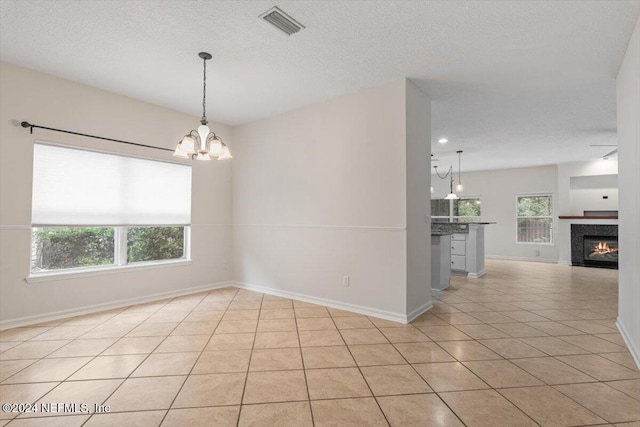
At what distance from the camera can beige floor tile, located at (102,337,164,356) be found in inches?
105

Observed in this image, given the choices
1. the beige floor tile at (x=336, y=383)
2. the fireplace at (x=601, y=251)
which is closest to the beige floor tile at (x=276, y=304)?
the beige floor tile at (x=336, y=383)

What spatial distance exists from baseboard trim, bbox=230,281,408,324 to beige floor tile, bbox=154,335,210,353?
157cm

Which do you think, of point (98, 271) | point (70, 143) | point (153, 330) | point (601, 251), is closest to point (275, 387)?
point (153, 330)

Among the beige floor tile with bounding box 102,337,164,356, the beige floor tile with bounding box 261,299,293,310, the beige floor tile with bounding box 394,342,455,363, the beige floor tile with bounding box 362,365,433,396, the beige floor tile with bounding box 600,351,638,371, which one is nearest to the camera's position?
the beige floor tile with bounding box 362,365,433,396

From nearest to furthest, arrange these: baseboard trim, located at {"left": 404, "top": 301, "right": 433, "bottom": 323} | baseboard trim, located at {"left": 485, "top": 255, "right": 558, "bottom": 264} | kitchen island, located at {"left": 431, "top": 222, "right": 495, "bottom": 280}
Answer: baseboard trim, located at {"left": 404, "top": 301, "right": 433, "bottom": 323}
kitchen island, located at {"left": 431, "top": 222, "right": 495, "bottom": 280}
baseboard trim, located at {"left": 485, "top": 255, "right": 558, "bottom": 264}

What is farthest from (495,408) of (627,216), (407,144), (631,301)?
(407,144)

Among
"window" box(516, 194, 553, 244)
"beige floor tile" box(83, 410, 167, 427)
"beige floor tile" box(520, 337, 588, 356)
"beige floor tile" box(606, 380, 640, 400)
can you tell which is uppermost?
"window" box(516, 194, 553, 244)

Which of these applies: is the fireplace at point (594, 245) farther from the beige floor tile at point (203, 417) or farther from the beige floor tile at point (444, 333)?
the beige floor tile at point (203, 417)

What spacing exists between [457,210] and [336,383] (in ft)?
29.5

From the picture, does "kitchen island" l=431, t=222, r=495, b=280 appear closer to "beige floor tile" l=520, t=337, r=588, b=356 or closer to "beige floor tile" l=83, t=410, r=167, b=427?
"beige floor tile" l=520, t=337, r=588, b=356

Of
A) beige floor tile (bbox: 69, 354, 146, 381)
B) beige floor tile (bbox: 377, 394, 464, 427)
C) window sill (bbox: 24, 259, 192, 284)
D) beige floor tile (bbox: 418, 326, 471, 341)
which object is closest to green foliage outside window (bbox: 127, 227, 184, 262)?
window sill (bbox: 24, 259, 192, 284)

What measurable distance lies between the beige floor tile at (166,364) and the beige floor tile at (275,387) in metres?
0.55

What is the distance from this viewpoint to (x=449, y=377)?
225 cm

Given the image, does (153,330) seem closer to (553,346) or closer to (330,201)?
(330,201)
